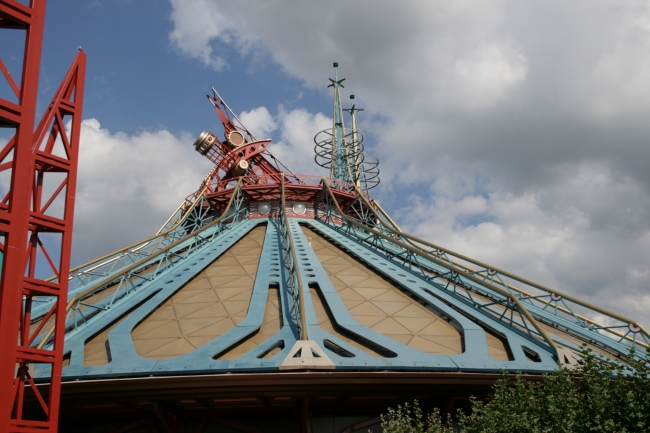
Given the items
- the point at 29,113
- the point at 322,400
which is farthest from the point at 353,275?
the point at 29,113

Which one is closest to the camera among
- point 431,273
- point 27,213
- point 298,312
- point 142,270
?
point 27,213

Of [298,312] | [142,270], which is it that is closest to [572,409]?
[298,312]

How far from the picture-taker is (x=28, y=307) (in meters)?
14.7

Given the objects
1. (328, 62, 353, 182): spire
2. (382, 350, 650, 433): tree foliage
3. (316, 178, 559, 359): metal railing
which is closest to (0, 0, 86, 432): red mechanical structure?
(382, 350, 650, 433): tree foliage

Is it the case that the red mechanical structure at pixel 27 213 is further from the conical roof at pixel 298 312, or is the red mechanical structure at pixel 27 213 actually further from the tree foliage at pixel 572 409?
the tree foliage at pixel 572 409

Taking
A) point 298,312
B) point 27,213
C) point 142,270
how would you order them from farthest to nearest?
point 142,270
point 298,312
point 27,213

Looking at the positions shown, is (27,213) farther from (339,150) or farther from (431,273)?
(339,150)

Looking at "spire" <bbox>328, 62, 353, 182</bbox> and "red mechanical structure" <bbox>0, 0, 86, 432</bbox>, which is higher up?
"spire" <bbox>328, 62, 353, 182</bbox>

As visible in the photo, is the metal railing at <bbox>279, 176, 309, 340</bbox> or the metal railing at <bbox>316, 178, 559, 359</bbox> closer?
the metal railing at <bbox>279, 176, 309, 340</bbox>

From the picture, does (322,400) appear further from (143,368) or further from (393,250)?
(393,250)

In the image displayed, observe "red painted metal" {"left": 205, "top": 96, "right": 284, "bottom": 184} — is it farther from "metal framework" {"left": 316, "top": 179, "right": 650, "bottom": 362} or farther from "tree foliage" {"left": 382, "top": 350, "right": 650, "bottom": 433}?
"tree foliage" {"left": 382, "top": 350, "right": 650, "bottom": 433}

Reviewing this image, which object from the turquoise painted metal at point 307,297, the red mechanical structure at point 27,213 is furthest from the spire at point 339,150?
the red mechanical structure at point 27,213

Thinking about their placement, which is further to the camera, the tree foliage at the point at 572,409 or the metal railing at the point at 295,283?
the metal railing at the point at 295,283

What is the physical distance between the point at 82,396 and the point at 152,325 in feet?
14.8
